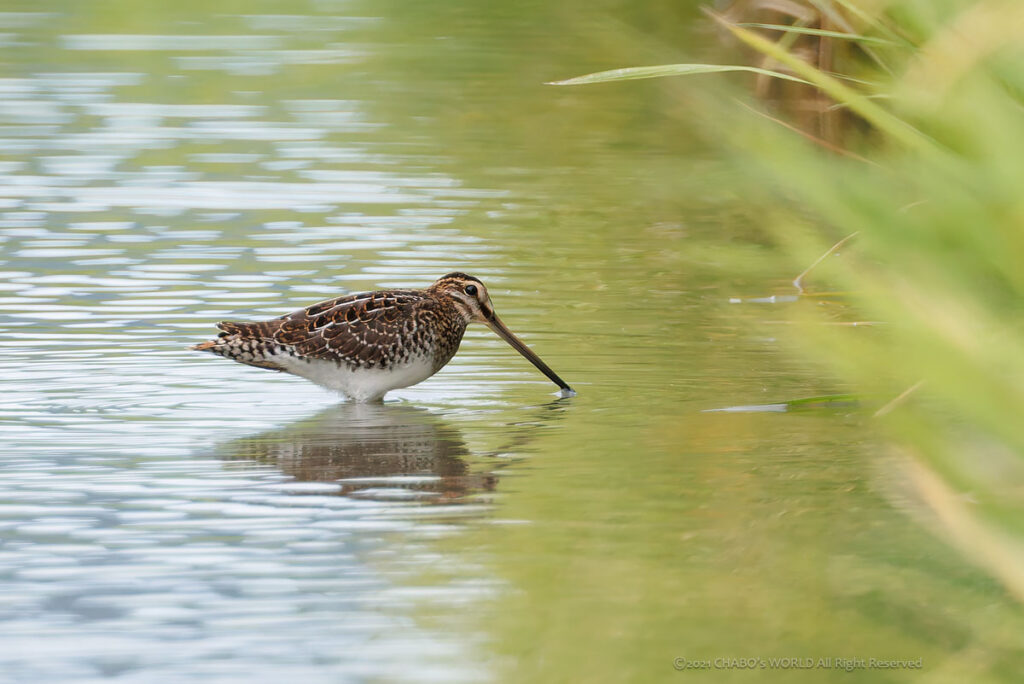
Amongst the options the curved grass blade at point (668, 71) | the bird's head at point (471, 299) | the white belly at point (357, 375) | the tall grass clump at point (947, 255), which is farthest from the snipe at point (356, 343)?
the tall grass clump at point (947, 255)

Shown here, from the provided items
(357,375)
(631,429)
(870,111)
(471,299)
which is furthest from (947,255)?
(471,299)

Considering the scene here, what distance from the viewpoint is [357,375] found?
9.40 m

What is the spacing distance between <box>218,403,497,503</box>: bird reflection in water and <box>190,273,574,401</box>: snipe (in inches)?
9.2

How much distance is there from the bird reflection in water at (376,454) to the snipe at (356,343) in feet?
0.76

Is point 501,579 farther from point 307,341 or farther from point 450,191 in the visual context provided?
point 450,191

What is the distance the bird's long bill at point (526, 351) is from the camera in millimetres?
9656

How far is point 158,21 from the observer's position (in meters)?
28.6

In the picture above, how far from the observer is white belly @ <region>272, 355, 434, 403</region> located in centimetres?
936

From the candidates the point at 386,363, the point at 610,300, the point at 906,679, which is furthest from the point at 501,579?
the point at 610,300

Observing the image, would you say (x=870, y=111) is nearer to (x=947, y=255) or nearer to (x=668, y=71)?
(x=947, y=255)

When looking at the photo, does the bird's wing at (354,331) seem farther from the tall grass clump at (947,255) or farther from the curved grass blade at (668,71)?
the tall grass clump at (947,255)

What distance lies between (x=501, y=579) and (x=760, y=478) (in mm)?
1968

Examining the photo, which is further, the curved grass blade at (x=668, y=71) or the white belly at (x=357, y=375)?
the white belly at (x=357, y=375)

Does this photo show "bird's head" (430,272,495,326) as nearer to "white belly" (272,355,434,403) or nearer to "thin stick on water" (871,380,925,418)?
"white belly" (272,355,434,403)
